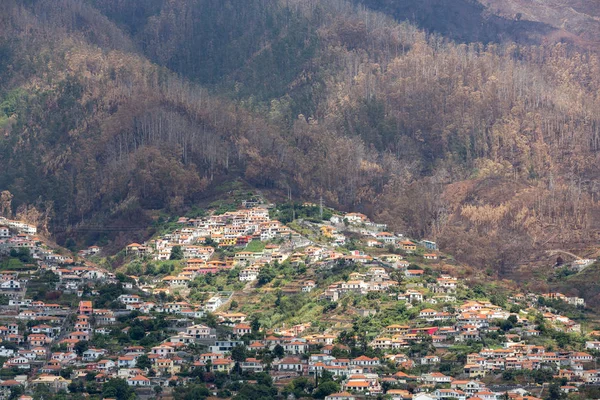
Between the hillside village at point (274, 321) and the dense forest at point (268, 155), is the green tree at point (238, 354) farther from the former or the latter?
the dense forest at point (268, 155)

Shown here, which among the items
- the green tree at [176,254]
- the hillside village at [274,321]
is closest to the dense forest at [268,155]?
the hillside village at [274,321]

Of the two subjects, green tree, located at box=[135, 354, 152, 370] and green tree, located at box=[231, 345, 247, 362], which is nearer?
green tree, located at box=[135, 354, 152, 370]

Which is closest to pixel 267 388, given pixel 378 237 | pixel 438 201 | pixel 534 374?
pixel 534 374

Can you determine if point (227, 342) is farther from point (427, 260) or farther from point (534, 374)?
point (427, 260)

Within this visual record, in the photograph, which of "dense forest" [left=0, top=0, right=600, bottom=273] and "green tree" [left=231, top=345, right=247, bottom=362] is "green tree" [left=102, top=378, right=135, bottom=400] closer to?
"green tree" [left=231, top=345, right=247, bottom=362]

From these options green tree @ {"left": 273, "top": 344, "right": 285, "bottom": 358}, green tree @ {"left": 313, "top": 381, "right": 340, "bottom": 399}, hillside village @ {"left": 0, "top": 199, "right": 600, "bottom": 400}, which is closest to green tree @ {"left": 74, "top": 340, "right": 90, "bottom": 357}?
hillside village @ {"left": 0, "top": 199, "right": 600, "bottom": 400}

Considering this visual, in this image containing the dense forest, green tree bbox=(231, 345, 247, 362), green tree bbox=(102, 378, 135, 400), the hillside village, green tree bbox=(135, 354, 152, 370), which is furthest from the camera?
the dense forest

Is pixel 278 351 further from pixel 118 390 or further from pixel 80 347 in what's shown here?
pixel 118 390

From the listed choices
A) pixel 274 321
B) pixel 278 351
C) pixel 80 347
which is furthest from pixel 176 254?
pixel 278 351

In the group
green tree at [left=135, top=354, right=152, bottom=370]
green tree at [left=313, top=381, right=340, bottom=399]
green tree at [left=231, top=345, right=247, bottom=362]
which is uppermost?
green tree at [left=313, top=381, right=340, bottom=399]
